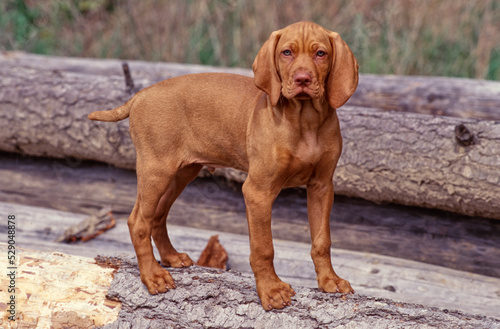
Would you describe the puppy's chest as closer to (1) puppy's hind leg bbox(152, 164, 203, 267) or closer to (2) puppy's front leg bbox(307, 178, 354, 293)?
(2) puppy's front leg bbox(307, 178, 354, 293)

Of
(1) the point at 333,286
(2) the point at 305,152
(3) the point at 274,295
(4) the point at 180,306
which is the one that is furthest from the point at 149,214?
(1) the point at 333,286

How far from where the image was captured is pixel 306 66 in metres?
2.11

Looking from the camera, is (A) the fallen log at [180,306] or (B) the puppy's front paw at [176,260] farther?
(B) the puppy's front paw at [176,260]

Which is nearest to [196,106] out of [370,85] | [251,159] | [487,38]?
[251,159]

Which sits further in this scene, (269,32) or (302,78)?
(269,32)

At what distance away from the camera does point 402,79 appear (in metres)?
4.77

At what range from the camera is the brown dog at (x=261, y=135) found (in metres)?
2.21

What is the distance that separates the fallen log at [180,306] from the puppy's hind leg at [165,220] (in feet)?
0.60

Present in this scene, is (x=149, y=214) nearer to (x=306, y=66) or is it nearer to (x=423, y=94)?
(x=306, y=66)

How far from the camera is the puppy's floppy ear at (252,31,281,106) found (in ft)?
7.32

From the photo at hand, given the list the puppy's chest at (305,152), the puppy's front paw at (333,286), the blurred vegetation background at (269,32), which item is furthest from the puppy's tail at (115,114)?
the blurred vegetation background at (269,32)

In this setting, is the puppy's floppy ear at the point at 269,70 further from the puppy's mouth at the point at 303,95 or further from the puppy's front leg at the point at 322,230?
the puppy's front leg at the point at 322,230

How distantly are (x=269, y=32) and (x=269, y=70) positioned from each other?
3970 mm

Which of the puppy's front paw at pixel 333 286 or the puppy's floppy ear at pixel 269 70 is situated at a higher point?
the puppy's floppy ear at pixel 269 70
